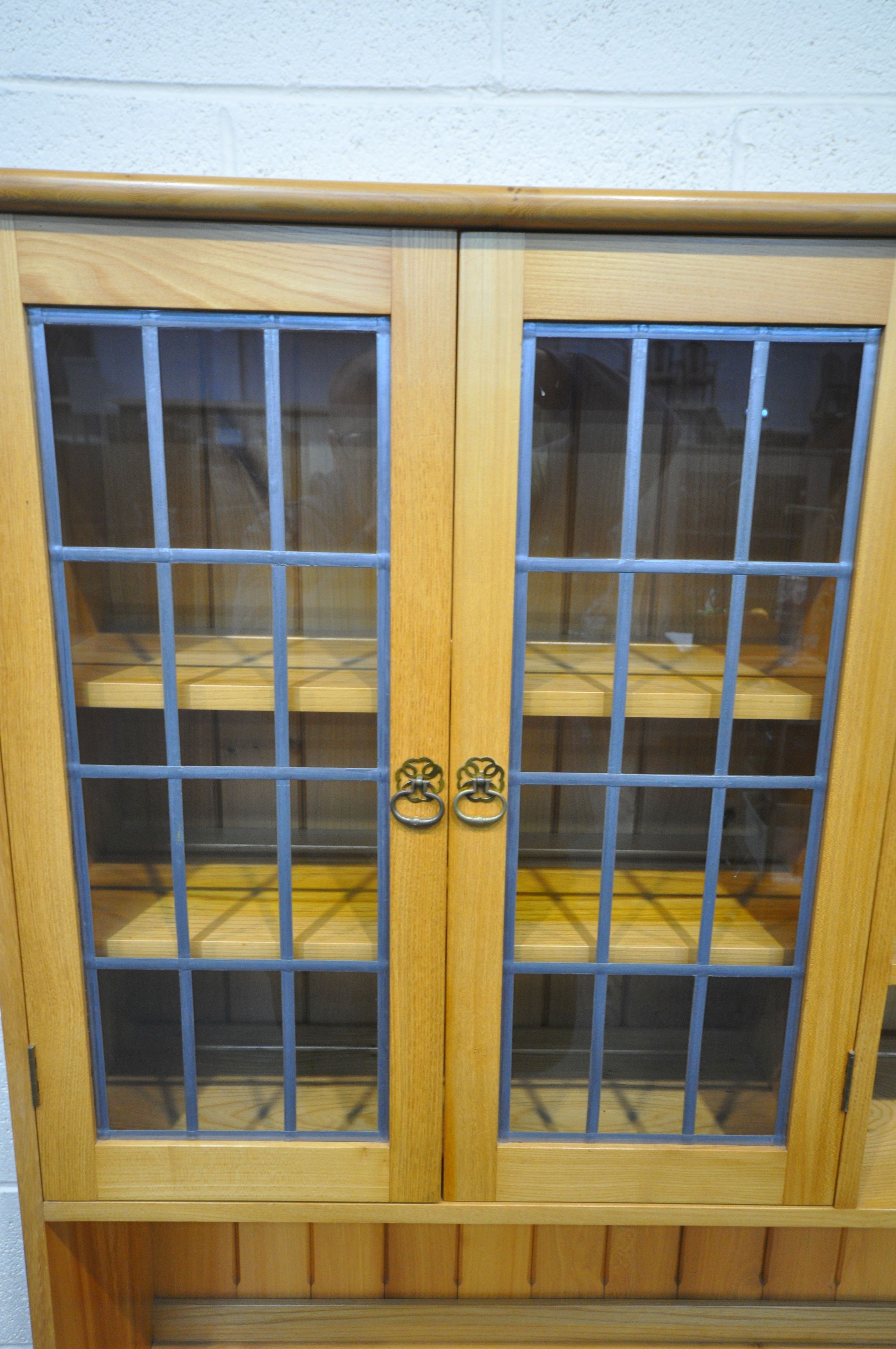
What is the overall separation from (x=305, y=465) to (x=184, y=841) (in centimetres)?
40

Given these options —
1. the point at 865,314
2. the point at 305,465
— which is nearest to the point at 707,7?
the point at 865,314

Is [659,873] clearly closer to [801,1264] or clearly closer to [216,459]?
[216,459]

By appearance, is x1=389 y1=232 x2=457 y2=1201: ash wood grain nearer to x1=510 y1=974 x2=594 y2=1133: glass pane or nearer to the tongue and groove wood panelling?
x1=510 y1=974 x2=594 y2=1133: glass pane

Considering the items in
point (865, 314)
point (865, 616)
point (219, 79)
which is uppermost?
point (219, 79)

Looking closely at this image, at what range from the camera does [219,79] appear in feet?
2.76

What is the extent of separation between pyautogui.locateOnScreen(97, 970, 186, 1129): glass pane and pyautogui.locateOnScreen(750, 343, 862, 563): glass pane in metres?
0.76

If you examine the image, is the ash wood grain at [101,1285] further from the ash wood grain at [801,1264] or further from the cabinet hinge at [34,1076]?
the ash wood grain at [801,1264]

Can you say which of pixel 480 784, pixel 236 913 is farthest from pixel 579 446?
pixel 236 913

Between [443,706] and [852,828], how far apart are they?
42 centimetres

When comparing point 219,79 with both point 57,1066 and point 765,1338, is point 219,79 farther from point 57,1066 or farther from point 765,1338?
point 765,1338

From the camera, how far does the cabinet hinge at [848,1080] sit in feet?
2.60

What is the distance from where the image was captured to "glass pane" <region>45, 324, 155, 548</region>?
0.71m

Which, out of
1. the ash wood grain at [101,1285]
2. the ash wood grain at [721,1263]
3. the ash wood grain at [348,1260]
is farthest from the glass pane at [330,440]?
the ash wood grain at [721,1263]

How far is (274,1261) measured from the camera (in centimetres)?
110
